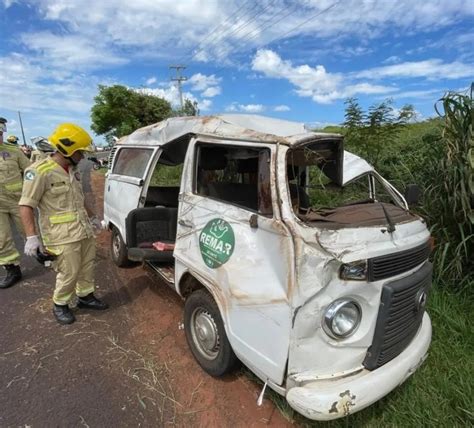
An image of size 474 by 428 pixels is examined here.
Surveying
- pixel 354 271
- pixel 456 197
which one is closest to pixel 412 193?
pixel 456 197

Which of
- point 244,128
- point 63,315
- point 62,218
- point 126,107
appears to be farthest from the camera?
point 126,107

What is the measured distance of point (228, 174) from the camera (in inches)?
137

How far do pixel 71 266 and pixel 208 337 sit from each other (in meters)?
1.69

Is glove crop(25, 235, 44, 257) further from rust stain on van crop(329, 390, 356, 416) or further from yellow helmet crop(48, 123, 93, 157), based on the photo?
rust stain on van crop(329, 390, 356, 416)

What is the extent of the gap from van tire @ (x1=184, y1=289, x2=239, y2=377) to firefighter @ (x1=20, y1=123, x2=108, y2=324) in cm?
144

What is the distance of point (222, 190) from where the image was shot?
10.6 ft

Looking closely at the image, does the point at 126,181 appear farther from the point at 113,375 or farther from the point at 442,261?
the point at 442,261

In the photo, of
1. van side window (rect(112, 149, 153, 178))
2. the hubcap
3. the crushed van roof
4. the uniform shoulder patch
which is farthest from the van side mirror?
the uniform shoulder patch

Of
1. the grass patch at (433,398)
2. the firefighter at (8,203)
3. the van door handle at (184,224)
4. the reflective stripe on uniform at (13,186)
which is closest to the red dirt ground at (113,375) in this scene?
the grass patch at (433,398)

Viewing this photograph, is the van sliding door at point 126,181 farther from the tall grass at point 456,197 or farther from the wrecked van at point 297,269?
→ the tall grass at point 456,197

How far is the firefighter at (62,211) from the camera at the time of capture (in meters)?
3.43

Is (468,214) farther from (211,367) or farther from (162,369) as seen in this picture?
(162,369)

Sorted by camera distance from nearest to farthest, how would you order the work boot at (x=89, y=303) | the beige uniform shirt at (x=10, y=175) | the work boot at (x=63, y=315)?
the work boot at (x=63, y=315) → the work boot at (x=89, y=303) → the beige uniform shirt at (x=10, y=175)

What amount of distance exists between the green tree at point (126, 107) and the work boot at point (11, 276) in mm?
22743
